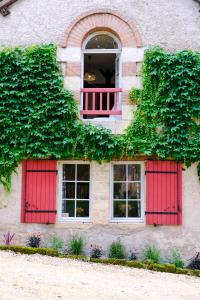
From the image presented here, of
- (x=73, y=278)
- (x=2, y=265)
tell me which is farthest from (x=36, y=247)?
(x=73, y=278)

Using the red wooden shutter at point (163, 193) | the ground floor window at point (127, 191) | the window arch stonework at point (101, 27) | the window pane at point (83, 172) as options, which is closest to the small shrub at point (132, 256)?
the red wooden shutter at point (163, 193)

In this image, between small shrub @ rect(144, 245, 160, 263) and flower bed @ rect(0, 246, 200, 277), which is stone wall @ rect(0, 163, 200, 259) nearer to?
small shrub @ rect(144, 245, 160, 263)

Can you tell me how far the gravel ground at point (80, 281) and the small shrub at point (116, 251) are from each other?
30.3 inches

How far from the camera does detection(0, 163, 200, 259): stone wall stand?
962cm

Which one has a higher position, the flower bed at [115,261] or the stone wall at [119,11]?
the stone wall at [119,11]

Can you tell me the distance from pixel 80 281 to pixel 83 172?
3.36 metres

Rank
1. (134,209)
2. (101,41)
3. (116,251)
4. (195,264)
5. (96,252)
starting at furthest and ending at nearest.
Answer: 1. (101,41)
2. (134,209)
3. (116,251)
4. (96,252)
5. (195,264)

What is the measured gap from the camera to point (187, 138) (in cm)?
967

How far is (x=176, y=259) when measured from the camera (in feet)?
31.0

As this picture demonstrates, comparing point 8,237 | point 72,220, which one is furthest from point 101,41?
point 8,237

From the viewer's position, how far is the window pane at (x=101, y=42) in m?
10.5

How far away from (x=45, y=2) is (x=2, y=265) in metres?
6.11

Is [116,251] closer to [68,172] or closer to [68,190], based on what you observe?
[68,190]

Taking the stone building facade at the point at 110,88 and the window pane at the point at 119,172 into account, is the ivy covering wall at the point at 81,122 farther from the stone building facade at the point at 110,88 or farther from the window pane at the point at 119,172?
the window pane at the point at 119,172
